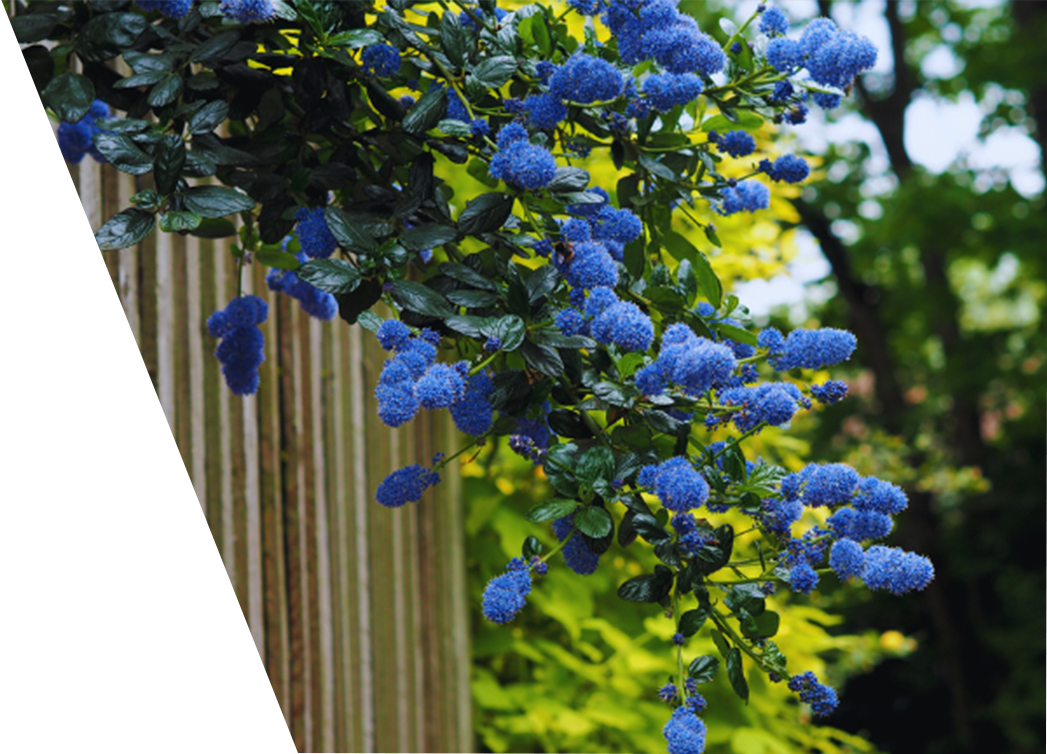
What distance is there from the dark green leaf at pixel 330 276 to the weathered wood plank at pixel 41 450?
0.46 meters

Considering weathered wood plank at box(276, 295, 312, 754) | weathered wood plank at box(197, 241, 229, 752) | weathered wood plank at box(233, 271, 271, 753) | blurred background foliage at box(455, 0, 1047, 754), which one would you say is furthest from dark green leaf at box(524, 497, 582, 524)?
blurred background foliage at box(455, 0, 1047, 754)

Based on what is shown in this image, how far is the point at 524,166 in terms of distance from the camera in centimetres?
100

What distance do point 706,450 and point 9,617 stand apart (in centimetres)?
79

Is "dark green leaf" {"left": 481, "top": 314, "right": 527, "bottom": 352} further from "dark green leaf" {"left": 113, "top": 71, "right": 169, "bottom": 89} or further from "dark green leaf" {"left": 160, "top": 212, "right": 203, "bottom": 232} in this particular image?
"dark green leaf" {"left": 113, "top": 71, "right": 169, "bottom": 89}

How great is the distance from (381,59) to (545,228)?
24cm

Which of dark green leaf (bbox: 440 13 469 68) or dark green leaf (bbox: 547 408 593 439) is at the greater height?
dark green leaf (bbox: 440 13 469 68)

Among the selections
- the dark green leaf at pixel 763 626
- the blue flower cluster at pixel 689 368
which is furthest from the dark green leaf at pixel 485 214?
the dark green leaf at pixel 763 626

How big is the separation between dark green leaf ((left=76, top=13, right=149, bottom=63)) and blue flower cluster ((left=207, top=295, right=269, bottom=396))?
335 mm

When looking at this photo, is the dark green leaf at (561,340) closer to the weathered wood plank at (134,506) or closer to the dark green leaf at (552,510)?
the dark green leaf at (552,510)

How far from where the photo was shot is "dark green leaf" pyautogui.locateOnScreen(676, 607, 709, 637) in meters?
0.98

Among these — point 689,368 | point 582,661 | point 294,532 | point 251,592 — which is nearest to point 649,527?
point 689,368

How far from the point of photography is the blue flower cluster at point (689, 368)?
89cm

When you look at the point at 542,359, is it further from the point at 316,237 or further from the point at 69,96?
the point at 69,96

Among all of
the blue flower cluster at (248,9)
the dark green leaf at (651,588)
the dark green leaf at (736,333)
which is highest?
the blue flower cluster at (248,9)
